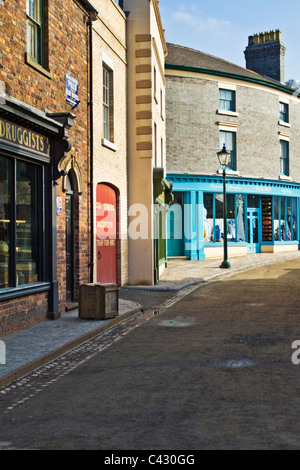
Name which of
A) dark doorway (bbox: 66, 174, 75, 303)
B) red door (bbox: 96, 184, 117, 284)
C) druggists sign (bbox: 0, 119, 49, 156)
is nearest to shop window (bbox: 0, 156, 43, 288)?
druggists sign (bbox: 0, 119, 49, 156)

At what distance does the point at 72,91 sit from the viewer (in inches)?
432

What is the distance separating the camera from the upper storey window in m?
26.8

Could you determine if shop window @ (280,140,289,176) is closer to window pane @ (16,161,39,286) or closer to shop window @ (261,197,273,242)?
shop window @ (261,197,273,242)

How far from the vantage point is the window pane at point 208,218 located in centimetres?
2580

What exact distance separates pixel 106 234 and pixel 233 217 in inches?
575

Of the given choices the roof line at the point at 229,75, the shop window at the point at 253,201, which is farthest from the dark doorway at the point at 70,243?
the shop window at the point at 253,201

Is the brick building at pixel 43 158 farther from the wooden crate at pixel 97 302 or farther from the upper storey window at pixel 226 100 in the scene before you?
the upper storey window at pixel 226 100

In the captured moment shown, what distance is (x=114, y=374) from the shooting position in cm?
606

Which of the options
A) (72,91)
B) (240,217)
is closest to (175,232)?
(240,217)

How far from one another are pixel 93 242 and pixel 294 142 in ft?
71.5

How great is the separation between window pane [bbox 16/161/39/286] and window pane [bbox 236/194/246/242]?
1910 centimetres

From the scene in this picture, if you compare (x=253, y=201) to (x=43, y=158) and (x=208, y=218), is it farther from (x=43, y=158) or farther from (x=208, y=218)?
(x=43, y=158)

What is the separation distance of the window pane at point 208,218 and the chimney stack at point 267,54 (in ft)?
37.3

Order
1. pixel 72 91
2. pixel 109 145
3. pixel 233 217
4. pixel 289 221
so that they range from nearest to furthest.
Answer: pixel 72 91
pixel 109 145
pixel 233 217
pixel 289 221
